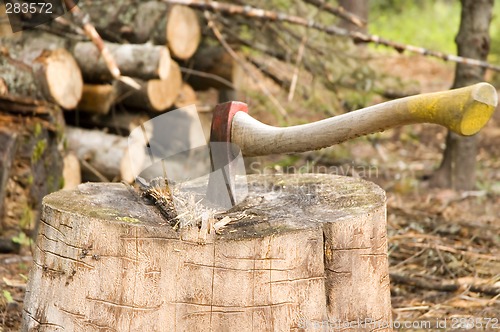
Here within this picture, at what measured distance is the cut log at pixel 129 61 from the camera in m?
5.25

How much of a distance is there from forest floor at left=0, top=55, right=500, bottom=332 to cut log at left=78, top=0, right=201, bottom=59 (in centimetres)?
156

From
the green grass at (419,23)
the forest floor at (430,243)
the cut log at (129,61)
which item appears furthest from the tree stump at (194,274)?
the green grass at (419,23)

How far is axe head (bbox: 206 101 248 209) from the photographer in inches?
104

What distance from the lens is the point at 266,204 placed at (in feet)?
8.91

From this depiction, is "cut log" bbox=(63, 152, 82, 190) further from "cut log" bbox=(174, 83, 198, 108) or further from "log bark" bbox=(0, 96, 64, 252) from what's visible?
"cut log" bbox=(174, 83, 198, 108)

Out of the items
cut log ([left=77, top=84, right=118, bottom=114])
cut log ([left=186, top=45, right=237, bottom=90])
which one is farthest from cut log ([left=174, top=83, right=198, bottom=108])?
cut log ([left=77, top=84, right=118, bottom=114])

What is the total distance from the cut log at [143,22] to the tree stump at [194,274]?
11.4 ft

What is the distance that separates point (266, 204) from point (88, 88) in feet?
10.3

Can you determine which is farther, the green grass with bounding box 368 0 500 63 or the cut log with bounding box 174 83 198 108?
the green grass with bounding box 368 0 500 63

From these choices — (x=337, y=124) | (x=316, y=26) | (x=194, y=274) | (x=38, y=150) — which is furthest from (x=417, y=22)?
(x=194, y=274)

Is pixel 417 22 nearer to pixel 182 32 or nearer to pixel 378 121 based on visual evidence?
pixel 182 32

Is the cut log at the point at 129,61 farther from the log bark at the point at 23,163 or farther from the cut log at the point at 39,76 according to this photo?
the log bark at the point at 23,163

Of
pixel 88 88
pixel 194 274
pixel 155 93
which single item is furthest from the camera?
pixel 155 93

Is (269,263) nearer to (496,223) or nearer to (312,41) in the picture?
(496,223)
